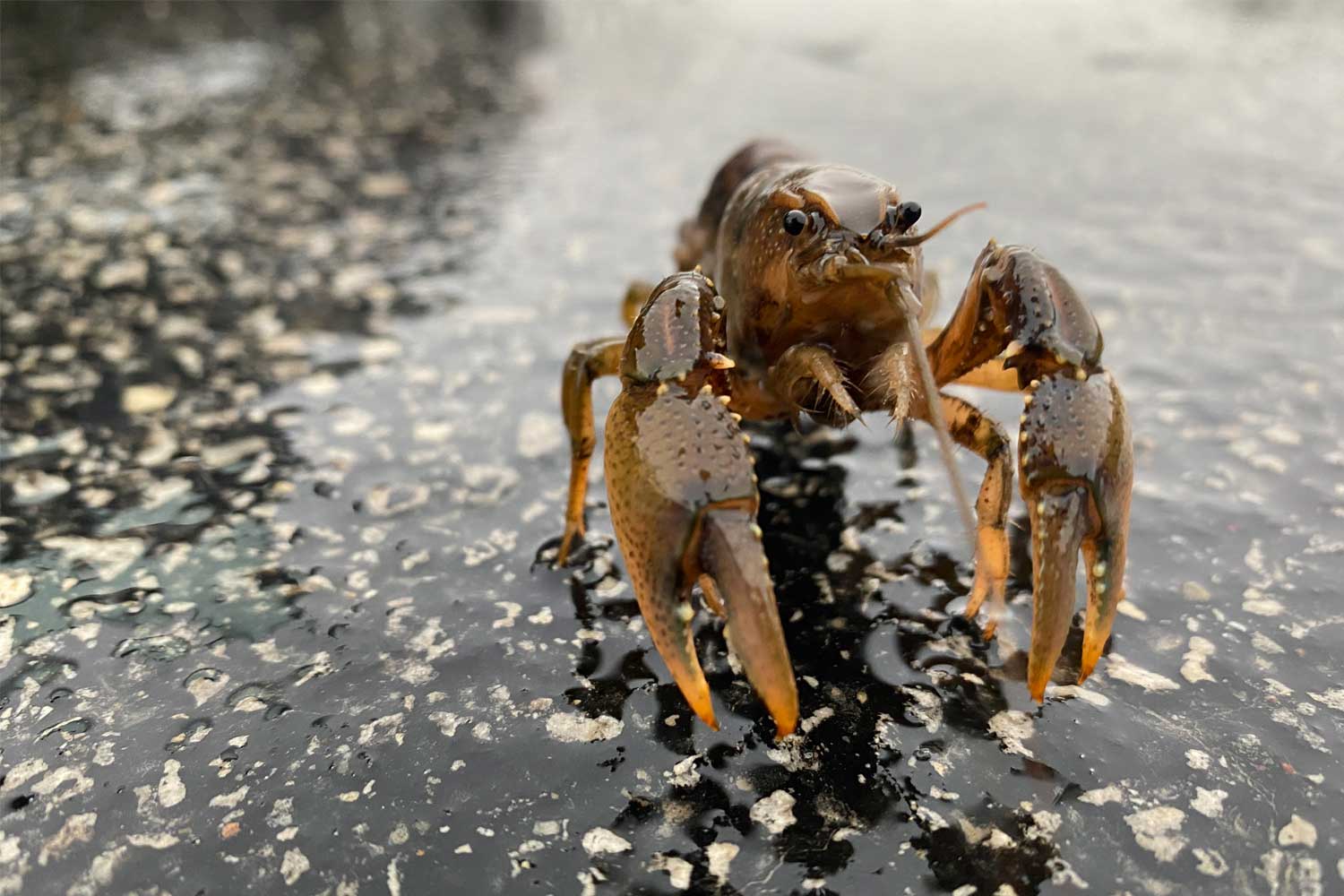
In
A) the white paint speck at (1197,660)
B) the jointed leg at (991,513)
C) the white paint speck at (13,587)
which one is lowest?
the white paint speck at (1197,660)

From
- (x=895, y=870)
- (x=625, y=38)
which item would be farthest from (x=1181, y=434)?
(x=625, y=38)

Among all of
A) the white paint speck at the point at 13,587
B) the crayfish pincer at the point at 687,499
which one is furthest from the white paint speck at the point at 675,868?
the white paint speck at the point at 13,587

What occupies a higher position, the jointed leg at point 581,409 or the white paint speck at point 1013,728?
the jointed leg at point 581,409

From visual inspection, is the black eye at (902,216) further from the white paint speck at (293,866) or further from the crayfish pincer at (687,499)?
the white paint speck at (293,866)

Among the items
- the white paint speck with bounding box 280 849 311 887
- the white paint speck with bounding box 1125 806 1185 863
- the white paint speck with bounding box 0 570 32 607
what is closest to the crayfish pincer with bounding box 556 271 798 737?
the white paint speck with bounding box 1125 806 1185 863

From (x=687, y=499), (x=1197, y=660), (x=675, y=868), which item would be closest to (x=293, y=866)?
(x=675, y=868)

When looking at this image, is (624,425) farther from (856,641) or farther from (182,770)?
(182,770)

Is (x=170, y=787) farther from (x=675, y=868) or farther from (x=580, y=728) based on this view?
(x=675, y=868)
